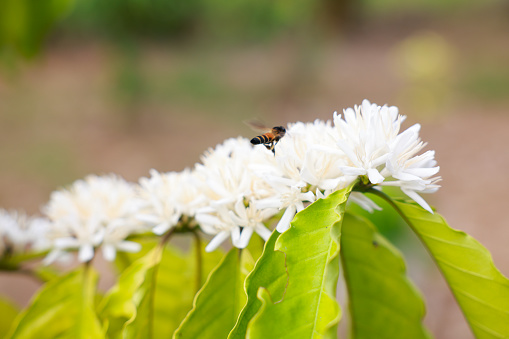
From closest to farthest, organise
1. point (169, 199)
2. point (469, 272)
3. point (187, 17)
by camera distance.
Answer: point (469, 272) → point (169, 199) → point (187, 17)

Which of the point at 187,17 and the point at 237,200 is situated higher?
the point at 187,17

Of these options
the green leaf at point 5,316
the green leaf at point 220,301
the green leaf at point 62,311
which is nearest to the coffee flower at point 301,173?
the green leaf at point 220,301

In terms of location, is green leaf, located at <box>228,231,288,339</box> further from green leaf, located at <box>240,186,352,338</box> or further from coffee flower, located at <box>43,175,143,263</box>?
coffee flower, located at <box>43,175,143,263</box>

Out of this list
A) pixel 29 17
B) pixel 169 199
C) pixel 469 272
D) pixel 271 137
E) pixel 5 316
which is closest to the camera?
pixel 469 272

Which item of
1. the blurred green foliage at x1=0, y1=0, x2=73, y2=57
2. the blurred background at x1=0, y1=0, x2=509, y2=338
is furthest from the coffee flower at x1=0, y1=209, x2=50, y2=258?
the blurred background at x1=0, y1=0, x2=509, y2=338

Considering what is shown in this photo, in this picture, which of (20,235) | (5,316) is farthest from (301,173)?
(5,316)

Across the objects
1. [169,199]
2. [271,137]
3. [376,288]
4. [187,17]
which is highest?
[187,17]

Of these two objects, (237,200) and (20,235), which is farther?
(20,235)

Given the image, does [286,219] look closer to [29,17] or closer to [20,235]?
[20,235]

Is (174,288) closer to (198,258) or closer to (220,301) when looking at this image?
(198,258)
